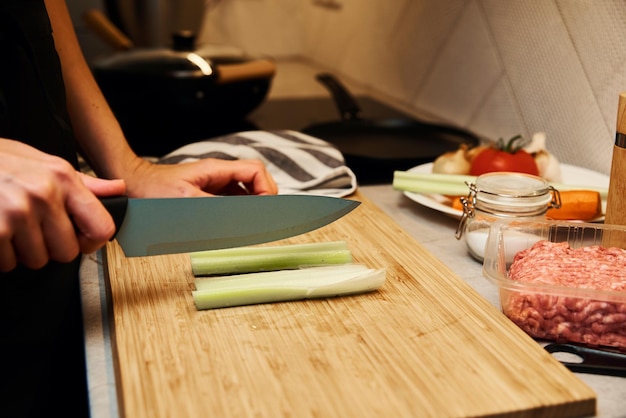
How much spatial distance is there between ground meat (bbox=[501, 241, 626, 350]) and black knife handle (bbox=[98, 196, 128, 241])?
17.3 inches

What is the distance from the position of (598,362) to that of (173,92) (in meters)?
1.11

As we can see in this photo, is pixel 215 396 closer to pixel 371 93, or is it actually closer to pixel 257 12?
pixel 371 93

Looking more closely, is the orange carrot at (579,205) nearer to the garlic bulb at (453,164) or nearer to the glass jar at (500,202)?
the glass jar at (500,202)

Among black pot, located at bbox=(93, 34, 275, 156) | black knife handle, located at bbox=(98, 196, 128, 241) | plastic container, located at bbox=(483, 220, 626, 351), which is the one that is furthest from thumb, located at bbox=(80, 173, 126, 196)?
black pot, located at bbox=(93, 34, 275, 156)

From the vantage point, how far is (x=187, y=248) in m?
0.87

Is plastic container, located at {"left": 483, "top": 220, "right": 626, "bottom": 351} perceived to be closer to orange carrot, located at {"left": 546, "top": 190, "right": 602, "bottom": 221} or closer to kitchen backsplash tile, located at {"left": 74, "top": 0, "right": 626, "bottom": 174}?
orange carrot, located at {"left": 546, "top": 190, "right": 602, "bottom": 221}

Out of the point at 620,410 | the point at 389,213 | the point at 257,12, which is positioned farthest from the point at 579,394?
the point at 257,12

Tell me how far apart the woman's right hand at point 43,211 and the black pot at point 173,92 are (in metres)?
0.82

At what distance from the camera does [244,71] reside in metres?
1.69

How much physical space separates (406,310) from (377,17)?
1540mm

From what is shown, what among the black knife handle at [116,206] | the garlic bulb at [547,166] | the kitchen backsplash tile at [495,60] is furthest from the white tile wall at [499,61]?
the black knife handle at [116,206]

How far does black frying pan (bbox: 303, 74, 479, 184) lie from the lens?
4.58ft

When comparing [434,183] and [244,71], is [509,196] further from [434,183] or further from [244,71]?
[244,71]

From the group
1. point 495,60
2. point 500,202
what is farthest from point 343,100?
point 500,202
